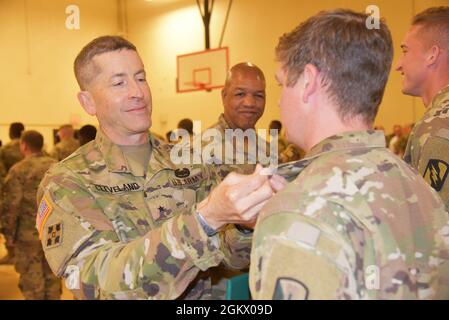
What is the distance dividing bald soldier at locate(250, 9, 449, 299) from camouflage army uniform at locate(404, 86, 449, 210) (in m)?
0.79

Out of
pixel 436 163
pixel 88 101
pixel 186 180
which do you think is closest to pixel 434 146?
pixel 436 163

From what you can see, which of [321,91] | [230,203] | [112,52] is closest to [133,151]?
[112,52]

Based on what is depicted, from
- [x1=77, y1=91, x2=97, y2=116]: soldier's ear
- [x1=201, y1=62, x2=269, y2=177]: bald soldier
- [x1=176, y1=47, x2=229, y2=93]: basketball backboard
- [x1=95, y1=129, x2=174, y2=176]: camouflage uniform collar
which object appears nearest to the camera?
[x1=95, y1=129, x2=174, y2=176]: camouflage uniform collar

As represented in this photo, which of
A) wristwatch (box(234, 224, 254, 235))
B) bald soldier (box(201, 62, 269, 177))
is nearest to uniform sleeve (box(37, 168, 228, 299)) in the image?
wristwatch (box(234, 224, 254, 235))

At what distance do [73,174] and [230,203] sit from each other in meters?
0.74

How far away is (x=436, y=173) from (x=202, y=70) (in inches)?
339

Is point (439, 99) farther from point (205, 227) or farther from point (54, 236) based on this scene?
point (54, 236)

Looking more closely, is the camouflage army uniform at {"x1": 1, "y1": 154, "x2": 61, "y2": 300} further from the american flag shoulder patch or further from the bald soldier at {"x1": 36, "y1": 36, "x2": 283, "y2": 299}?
the american flag shoulder patch

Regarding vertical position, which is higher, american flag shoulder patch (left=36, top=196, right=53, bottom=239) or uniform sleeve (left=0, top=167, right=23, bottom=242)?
american flag shoulder patch (left=36, top=196, right=53, bottom=239)

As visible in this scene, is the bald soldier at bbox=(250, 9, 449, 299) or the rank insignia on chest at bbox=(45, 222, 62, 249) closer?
the bald soldier at bbox=(250, 9, 449, 299)

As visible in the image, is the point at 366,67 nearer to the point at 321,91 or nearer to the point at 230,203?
the point at 321,91

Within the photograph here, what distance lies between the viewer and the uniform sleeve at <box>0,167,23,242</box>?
4816 millimetres

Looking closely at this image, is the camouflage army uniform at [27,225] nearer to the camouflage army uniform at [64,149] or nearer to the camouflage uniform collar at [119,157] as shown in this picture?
the camouflage army uniform at [64,149]

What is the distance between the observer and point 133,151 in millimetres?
1893
